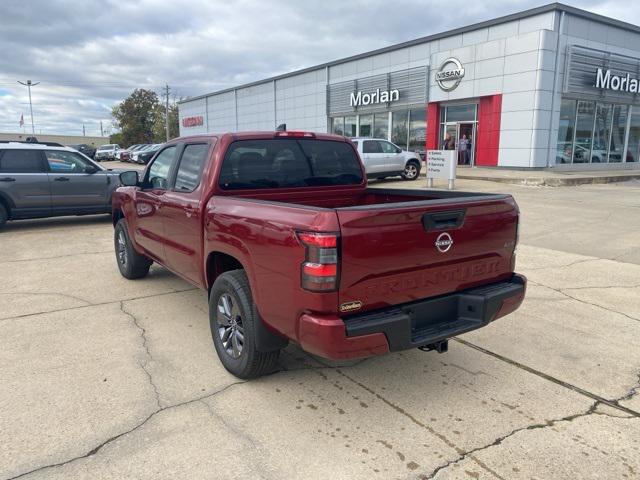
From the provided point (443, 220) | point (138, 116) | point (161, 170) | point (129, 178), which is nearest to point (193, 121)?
point (138, 116)

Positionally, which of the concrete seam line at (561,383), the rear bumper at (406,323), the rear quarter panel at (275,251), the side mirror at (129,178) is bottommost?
the concrete seam line at (561,383)

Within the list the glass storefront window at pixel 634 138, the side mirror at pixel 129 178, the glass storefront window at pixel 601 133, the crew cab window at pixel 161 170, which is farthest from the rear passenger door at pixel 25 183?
the glass storefront window at pixel 634 138

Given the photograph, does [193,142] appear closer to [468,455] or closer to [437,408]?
[437,408]

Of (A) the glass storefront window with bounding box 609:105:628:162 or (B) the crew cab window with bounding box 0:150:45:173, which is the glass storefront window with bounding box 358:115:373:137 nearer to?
(A) the glass storefront window with bounding box 609:105:628:162

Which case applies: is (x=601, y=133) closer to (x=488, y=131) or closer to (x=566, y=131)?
(x=566, y=131)

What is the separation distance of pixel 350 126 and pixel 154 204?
28.3 m

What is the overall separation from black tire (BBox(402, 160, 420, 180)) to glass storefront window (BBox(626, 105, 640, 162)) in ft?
48.8

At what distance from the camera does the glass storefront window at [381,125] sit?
1158 inches

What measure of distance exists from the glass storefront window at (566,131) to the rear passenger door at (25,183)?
2139cm

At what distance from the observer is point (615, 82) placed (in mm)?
23891

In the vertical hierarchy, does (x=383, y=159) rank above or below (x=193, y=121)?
below

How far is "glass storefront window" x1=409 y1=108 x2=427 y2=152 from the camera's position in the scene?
2684 centimetres

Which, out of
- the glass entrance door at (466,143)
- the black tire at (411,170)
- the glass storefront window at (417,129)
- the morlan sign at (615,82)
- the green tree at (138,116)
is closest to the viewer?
the black tire at (411,170)

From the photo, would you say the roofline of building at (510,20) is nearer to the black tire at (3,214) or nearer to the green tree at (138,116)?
the black tire at (3,214)
